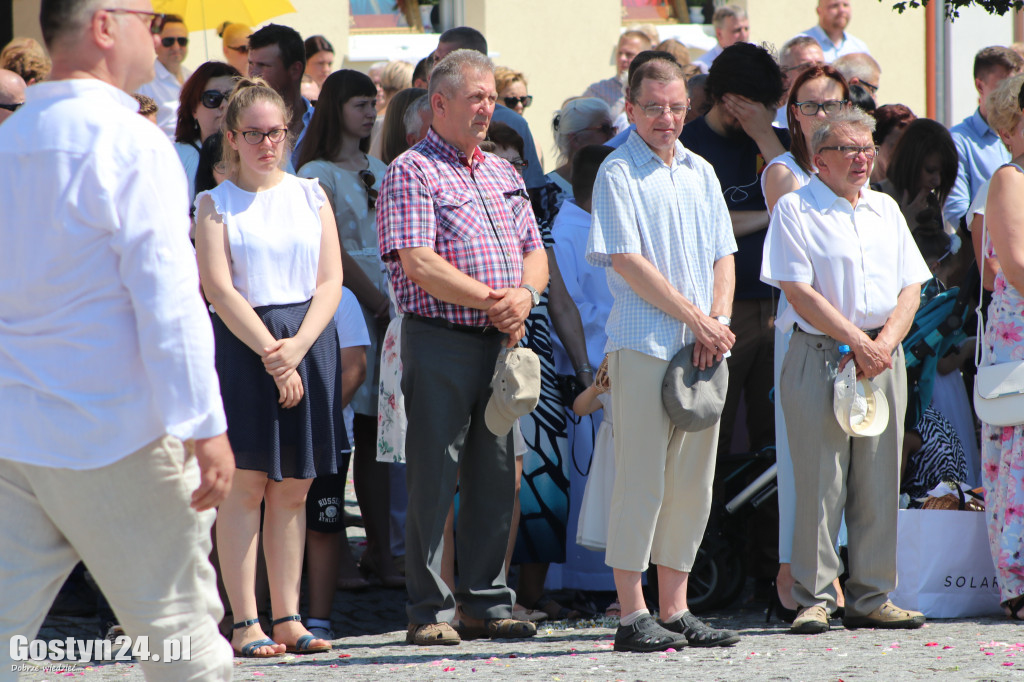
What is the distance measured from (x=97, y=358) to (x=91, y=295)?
143 millimetres

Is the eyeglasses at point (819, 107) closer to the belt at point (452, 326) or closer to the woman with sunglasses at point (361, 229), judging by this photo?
the belt at point (452, 326)

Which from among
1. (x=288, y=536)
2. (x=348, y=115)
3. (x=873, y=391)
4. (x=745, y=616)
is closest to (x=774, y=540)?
(x=745, y=616)

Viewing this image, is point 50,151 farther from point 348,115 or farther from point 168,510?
point 348,115

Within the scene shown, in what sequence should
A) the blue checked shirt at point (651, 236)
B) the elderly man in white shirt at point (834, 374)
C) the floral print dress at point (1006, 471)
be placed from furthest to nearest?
the floral print dress at point (1006, 471) → the elderly man in white shirt at point (834, 374) → the blue checked shirt at point (651, 236)

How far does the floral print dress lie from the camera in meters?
5.58

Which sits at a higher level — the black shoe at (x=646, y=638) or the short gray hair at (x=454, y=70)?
the short gray hair at (x=454, y=70)

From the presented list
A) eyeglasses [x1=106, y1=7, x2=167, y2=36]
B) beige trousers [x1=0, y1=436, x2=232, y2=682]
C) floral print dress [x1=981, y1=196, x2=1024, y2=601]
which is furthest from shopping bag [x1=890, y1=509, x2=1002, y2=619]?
eyeglasses [x1=106, y1=7, x2=167, y2=36]

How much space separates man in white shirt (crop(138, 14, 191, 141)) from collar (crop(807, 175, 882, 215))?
4.52m

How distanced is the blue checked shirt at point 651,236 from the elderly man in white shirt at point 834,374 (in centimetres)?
44

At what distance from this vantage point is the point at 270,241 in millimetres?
5133

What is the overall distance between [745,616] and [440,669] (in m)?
1.76

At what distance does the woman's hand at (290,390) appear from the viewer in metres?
5.07

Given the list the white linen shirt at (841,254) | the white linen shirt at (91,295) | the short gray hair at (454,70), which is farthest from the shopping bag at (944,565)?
the white linen shirt at (91,295)

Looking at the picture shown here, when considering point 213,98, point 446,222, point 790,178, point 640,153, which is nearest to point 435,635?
point 446,222
